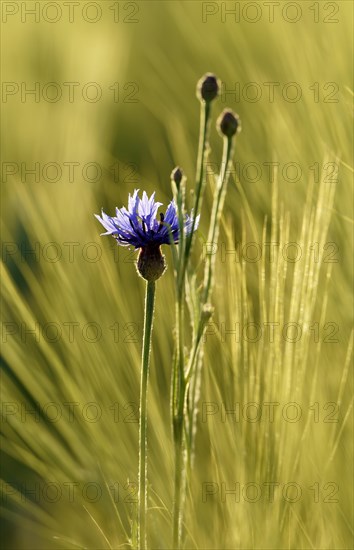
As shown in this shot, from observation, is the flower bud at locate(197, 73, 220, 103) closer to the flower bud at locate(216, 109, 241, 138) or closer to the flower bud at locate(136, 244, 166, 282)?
the flower bud at locate(216, 109, 241, 138)

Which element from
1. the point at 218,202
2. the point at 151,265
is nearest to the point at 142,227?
the point at 151,265

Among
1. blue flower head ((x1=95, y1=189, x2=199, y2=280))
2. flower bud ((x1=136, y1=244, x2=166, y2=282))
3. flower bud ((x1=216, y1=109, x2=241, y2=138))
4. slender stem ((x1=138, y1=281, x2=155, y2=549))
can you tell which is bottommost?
slender stem ((x1=138, y1=281, x2=155, y2=549))

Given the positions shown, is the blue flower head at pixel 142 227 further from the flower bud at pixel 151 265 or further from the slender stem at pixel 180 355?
the slender stem at pixel 180 355

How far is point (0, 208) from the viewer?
1.74 meters

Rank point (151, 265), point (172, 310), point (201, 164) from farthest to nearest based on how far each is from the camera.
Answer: point (172, 310) < point (151, 265) < point (201, 164)

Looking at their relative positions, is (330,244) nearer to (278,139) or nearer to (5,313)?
(278,139)

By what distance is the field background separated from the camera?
33.2 inches

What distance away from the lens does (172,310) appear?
1058 millimetres

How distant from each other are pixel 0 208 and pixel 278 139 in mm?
708

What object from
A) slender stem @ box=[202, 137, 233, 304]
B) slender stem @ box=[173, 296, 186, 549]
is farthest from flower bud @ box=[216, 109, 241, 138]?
slender stem @ box=[173, 296, 186, 549]

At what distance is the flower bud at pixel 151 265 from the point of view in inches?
29.9

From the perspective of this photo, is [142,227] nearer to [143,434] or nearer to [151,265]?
[151,265]

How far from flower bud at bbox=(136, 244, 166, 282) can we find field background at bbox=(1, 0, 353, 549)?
7 cm

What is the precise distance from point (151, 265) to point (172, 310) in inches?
11.8
